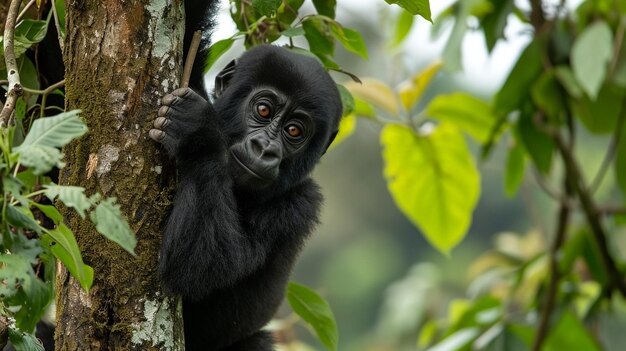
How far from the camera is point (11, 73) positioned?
2395 mm

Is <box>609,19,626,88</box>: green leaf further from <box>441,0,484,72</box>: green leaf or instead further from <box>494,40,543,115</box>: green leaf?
<box>441,0,484,72</box>: green leaf

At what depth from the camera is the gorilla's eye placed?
339 centimetres

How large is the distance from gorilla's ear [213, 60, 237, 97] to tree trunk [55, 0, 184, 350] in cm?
109

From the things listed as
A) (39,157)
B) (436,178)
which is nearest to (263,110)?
(436,178)

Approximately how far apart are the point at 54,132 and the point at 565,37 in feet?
9.85

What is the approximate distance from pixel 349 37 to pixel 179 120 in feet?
2.62

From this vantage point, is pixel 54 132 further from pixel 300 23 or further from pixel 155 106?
pixel 300 23

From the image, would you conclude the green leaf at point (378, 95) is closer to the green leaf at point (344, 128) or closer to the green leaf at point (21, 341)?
the green leaf at point (344, 128)

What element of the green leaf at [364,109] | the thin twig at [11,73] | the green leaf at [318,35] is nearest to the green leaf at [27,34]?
the thin twig at [11,73]

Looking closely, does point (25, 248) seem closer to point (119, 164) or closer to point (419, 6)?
point (119, 164)

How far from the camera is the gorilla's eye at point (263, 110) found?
134 inches

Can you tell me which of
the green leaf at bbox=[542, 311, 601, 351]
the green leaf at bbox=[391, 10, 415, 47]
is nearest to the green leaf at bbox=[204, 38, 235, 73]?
the green leaf at bbox=[391, 10, 415, 47]

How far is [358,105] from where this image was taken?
13.6 ft

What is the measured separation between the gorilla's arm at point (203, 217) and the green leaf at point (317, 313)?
22cm
